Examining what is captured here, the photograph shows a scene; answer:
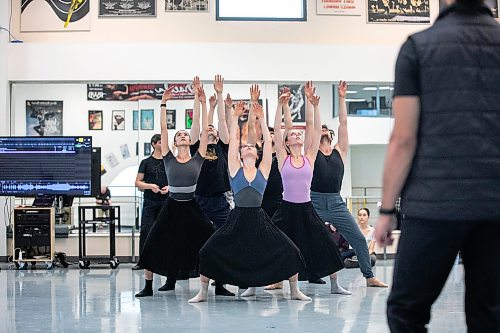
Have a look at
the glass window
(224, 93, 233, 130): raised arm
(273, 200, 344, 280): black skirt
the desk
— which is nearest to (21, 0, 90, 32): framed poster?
the glass window

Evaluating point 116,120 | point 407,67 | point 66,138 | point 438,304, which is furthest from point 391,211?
point 116,120

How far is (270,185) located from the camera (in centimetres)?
792

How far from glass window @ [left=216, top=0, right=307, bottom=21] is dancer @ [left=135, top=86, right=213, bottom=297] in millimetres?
4458

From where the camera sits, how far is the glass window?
11.3 meters

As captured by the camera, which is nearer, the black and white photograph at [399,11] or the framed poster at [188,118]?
the framed poster at [188,118]

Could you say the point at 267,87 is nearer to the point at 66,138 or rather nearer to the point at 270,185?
the point at 66,138

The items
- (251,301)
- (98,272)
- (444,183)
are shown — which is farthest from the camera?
(98,272)

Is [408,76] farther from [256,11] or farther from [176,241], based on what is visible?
[256,11]

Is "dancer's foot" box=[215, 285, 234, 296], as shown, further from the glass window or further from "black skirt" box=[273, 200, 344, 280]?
the glass window

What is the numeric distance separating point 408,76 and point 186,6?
913 centimetres

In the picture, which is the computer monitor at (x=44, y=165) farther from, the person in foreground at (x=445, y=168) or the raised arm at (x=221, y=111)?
the person in foreground at (x=445, y=168)

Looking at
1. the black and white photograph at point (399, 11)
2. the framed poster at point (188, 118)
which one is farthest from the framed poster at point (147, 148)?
the black and white photograph at point (399, 11)

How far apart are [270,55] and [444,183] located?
8.91 m

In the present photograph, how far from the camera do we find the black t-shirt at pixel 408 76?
7.96ft
